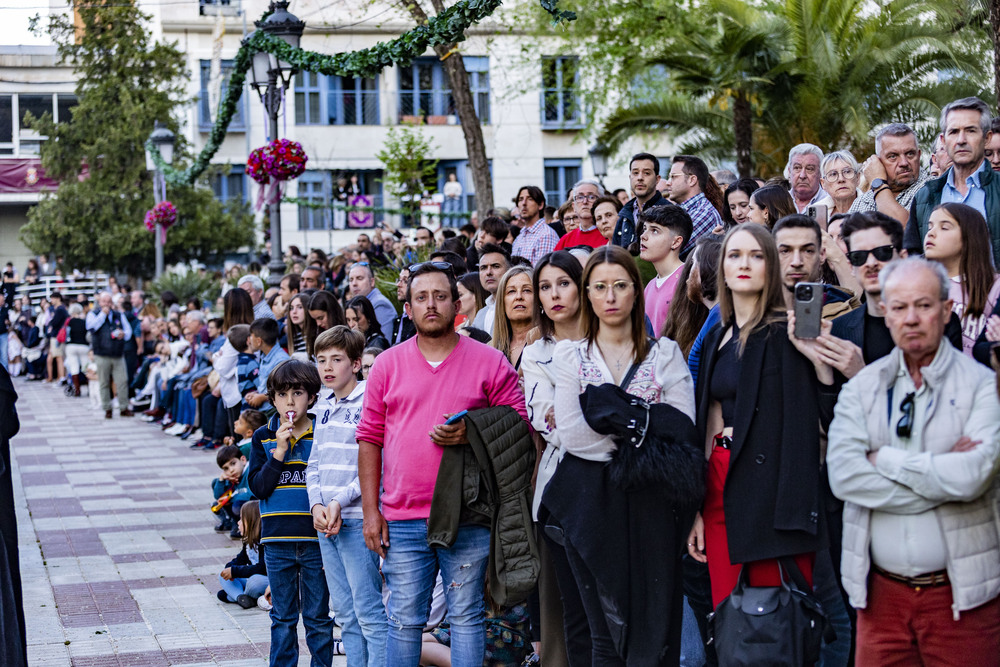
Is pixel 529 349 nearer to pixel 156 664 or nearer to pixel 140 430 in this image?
pixel 156 664

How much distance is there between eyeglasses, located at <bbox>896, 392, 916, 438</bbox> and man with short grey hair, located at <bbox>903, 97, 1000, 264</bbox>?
2333mm

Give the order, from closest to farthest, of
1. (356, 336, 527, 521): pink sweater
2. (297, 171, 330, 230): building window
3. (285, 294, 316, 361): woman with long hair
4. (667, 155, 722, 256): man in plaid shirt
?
(356, 336, 527, 521): pink sweater → (667, 155, 722, 256): man in plaid shirt → (285, 294, 316, 361): woman with long hair → (297, 171, 330, 230): building window

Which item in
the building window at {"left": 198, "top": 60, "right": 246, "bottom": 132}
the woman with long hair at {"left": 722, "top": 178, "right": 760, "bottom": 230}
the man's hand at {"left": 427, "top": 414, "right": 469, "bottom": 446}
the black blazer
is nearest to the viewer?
the black blazer

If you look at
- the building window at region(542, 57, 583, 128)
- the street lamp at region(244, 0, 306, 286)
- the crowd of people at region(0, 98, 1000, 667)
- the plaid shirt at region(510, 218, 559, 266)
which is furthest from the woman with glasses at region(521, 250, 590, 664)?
the building window at region(542, 57, 583, 128)

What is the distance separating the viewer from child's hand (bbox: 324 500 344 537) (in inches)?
230

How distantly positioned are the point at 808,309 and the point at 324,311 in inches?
213

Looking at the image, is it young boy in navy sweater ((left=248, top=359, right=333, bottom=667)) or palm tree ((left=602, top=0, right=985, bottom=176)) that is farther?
palm tree ((left=602, top=0, right=985, bottom=176))

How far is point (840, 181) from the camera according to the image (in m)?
7.65

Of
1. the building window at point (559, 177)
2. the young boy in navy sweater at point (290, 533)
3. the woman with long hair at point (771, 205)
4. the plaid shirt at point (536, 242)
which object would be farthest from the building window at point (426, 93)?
the young boy in navy sweater at point (290, 533)

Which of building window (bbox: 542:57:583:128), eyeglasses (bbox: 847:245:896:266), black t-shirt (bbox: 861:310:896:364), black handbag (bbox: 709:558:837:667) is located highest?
building window (bbox: 542:57:583:128)

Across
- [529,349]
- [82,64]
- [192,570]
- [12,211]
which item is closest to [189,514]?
[192,570]

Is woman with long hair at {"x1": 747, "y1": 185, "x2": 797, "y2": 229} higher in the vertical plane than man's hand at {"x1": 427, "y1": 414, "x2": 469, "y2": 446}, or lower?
higher

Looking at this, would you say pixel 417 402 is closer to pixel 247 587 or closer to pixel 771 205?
pixel 771 205

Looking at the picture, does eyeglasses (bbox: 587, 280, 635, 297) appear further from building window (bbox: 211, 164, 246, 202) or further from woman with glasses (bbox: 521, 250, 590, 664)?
building window (bbox: 211, 164, 246, 202)
